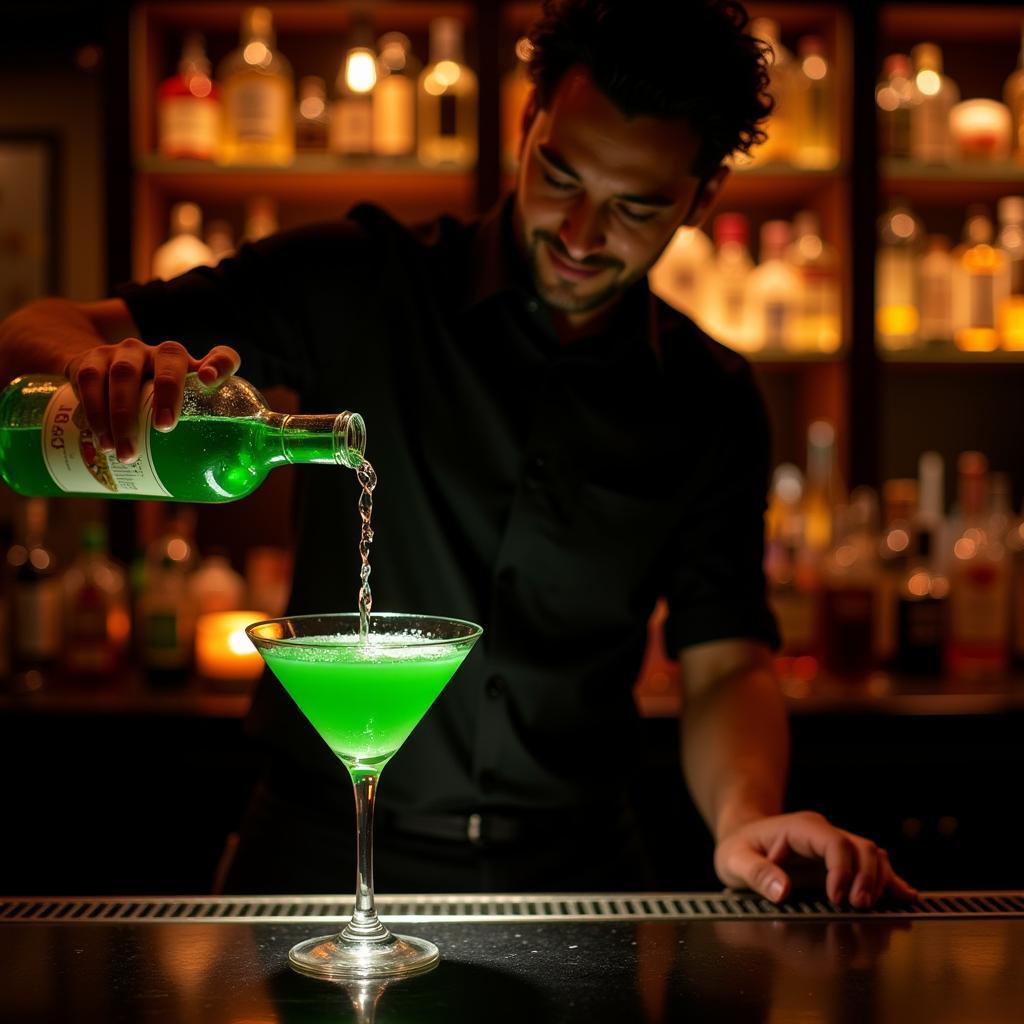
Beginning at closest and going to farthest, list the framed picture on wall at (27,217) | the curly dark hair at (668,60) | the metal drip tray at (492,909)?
the metal drip tray at (492,909) < the curly dark hair at (668,60) < the framed picture on wall at (27,217)

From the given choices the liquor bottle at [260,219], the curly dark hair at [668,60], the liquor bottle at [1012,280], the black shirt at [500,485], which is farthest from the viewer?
the liquor bottle at [1012,280]

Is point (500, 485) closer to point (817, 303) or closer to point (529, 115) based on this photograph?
point (529, 115)

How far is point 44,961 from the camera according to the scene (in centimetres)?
104

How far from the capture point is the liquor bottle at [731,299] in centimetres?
311

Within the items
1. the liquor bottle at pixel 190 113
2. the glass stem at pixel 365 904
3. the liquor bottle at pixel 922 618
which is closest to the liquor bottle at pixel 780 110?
the liquor bottle at pixel 922 618

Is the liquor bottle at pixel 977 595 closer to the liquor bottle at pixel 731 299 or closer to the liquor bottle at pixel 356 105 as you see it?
the liquor bottle at pixel 731 299

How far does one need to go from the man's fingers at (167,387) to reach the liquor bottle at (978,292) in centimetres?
249

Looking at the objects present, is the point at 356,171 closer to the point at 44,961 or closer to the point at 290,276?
the point at 290,276

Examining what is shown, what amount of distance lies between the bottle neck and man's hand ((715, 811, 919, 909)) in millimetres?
535

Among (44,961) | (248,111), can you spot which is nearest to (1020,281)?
(248,111)

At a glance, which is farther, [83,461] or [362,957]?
[83,461]

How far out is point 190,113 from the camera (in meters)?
3.01

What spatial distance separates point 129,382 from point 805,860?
0.77 metres

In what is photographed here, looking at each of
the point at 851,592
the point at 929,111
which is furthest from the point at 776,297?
the point at 851,592
